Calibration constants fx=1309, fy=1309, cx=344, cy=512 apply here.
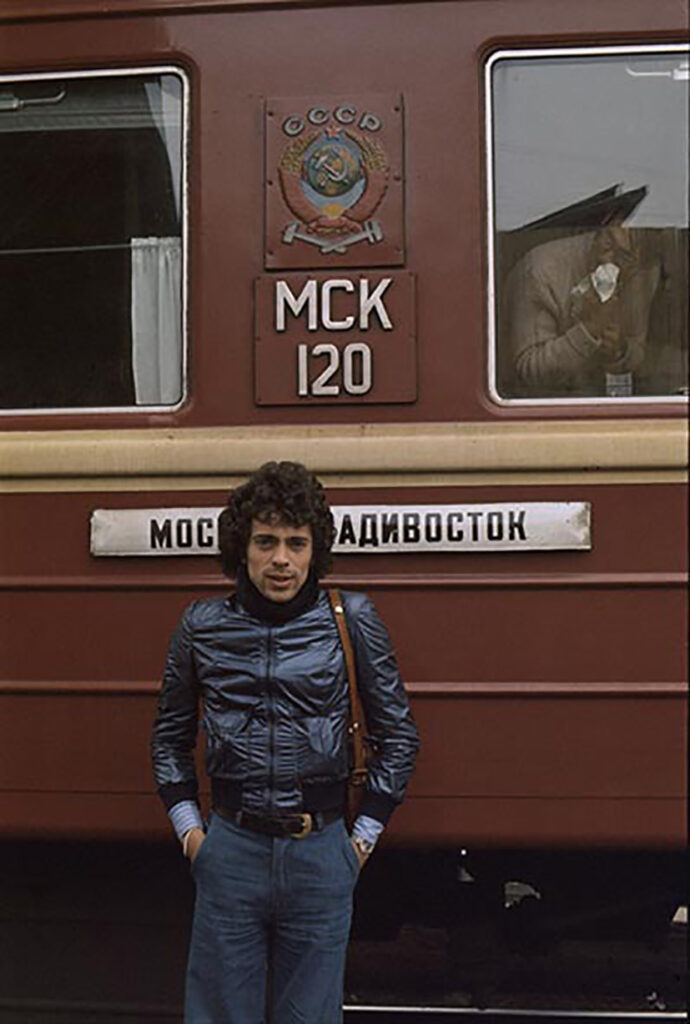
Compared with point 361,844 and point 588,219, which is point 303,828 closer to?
point 361,844

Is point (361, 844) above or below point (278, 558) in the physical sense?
below

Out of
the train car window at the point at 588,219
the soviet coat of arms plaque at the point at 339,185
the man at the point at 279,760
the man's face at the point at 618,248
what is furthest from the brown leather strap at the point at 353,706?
the man's face at the point at 618,248

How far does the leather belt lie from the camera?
237 cm

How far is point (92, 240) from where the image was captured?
10.2 feet

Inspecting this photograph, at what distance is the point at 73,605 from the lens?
2969mm

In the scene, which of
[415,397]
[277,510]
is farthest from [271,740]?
[415,397]

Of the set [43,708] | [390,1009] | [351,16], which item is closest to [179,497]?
[43,708]

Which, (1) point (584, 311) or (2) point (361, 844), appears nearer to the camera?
(2) point (361, 844)

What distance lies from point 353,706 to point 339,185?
1200 millimetres

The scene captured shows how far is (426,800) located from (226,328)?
1147 mm

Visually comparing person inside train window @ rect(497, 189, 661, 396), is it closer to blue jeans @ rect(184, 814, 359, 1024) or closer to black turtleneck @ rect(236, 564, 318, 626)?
black turtleneck @ rect(236, 564, 318, 626)

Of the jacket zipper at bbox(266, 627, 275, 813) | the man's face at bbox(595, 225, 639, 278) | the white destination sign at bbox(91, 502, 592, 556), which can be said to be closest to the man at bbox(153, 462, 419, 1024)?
the jacket zipper at bbox(266, 627, 275, 813)

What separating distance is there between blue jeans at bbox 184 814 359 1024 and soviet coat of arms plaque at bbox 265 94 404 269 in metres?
1.28

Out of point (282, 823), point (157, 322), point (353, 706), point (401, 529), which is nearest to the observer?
point (282, 823)
